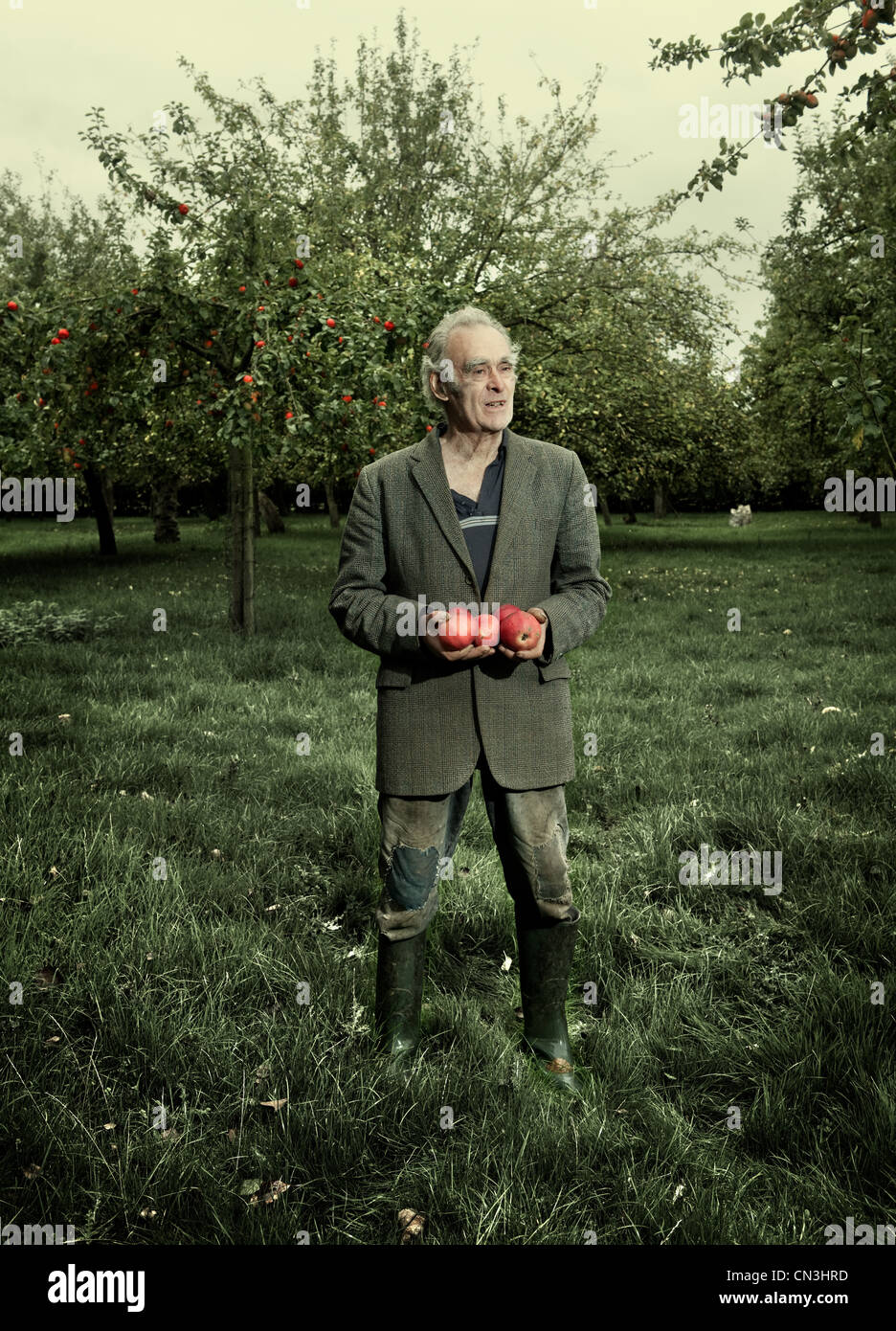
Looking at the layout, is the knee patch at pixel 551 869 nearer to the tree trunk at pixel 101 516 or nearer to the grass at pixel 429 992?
the grass at pixel 429 992

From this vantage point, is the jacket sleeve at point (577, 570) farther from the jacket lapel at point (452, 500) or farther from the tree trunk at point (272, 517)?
the tree trunk at point (272, 517)

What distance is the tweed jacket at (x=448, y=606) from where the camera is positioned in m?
2.82

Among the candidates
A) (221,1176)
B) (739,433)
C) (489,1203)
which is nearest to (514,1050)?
(489,1203)

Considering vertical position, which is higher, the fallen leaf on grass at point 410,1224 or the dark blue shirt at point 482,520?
the dark blue shirt at point 482,520

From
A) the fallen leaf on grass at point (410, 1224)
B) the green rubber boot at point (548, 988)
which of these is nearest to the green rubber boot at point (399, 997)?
the green rubber boot at point (548, 988)

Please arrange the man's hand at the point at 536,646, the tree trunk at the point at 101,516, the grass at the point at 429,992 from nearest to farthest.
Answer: the grass at the point at 429,992, the man's hand at the point at 536,646, the tree trunk at the point at 101,516

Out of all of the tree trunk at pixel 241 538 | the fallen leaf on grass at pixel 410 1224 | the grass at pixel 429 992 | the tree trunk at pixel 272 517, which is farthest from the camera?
the tree trunk at pixel 272 517

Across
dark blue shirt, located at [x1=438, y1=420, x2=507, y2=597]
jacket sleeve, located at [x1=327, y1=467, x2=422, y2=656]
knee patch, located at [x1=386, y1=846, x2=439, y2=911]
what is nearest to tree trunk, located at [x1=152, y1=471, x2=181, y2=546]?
jacket sleeve, located at [x1=327, y1=467, x2=422, y2=656]

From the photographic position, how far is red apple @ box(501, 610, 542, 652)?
2.60m

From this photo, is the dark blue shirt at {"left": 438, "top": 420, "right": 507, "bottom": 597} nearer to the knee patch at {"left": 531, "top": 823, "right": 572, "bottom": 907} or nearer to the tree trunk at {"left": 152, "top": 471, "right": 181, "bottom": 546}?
the knee patch at {"left": 531, "top": 823, "right": 572, "bottom": 907}

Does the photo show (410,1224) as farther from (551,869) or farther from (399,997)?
(551,869)

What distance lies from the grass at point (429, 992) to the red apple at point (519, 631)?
4.46 ft

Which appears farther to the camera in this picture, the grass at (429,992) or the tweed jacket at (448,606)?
the tweed jacket at (448,606)

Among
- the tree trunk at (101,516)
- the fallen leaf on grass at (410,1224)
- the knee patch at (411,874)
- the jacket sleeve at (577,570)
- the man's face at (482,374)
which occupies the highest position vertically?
the tree trunk at (101,516)
